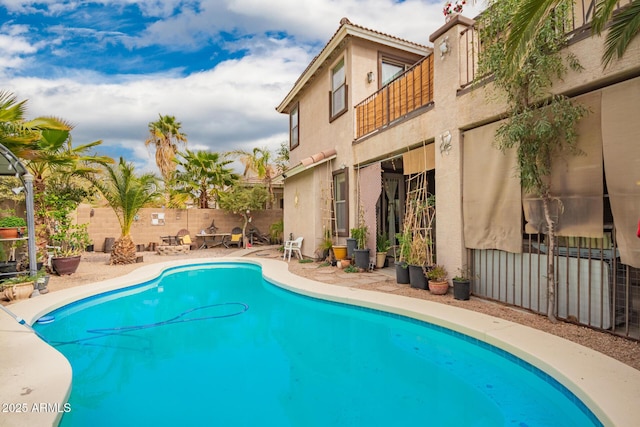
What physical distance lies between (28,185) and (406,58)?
1089cm

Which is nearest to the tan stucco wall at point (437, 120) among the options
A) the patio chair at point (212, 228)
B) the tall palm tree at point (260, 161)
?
the patio chair at point (212, 228)

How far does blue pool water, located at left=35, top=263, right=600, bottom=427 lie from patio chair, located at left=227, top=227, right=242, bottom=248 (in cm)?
1096

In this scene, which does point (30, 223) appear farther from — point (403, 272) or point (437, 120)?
point (437, 120)

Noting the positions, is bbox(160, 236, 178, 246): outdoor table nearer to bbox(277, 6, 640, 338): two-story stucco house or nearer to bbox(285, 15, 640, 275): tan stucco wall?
bbox(285, 15, 640, 275): tan stucco wall

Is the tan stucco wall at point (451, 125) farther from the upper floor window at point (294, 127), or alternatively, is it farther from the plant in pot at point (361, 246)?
the upper floor window at point (294, 127)

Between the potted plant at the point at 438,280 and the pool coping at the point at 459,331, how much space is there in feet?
2.41

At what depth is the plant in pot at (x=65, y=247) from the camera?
9977 mm

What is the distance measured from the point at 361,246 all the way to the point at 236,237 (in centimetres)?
990

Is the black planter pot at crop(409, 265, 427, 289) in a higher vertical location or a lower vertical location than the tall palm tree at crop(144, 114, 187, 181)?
lower

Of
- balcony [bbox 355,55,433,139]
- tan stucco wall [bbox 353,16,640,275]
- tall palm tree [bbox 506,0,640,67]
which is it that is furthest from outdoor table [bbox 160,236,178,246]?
tall palm tree [bbox 506,0,640,67]

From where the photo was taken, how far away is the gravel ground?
4.08 metres

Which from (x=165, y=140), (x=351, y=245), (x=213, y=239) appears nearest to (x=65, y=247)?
(x=213, y=239)

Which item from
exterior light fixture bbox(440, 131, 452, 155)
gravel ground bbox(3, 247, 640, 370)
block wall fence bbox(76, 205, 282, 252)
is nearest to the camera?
gravel ground bbox(3, 247, 640, 370)

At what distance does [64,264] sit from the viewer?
9984mm
